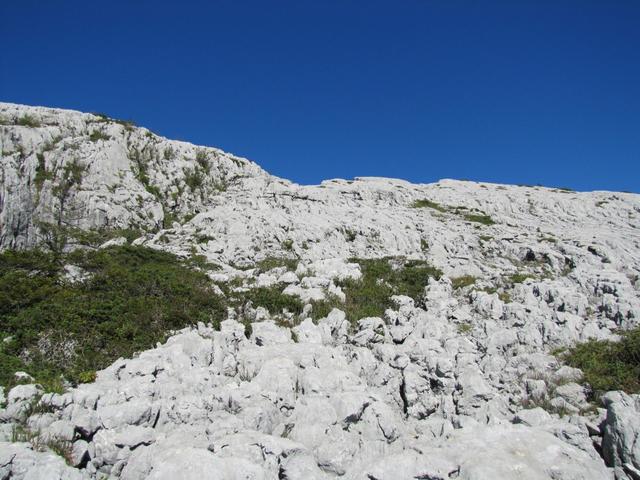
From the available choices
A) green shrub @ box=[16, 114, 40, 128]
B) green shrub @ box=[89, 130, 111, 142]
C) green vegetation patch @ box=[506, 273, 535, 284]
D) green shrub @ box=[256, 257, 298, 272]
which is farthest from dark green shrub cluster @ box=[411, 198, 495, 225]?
green shrub @ box=[16, 114, 40, 128]

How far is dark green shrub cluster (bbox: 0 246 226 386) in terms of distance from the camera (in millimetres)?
17375

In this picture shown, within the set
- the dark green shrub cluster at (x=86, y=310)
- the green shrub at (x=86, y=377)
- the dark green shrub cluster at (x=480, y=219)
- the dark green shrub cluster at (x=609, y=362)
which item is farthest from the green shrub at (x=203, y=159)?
the dark green shrub cluster at (x=609, y=362)

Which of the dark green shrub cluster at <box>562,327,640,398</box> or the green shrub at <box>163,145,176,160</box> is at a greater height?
the green shrub at <box>163,145,176,160</box>

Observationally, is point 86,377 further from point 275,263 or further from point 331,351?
point 275,263

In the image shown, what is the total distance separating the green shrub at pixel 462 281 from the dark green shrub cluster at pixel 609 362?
866cm

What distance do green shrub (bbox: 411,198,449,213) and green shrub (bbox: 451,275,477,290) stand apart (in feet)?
81.1

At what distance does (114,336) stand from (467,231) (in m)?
34.9

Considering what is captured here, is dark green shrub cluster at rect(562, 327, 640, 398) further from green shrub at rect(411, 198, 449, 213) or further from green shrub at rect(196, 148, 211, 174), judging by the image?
green shrub at rect(196, 148, 211, 174)

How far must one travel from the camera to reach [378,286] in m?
28.1

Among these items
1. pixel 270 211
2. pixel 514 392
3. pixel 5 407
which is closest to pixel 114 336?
pixel 5 407

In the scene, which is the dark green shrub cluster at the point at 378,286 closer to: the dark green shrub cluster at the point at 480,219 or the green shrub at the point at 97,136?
the dark green shrub cluster at the point at 480,219

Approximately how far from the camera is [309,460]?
12633 mm

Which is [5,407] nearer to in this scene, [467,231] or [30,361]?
[30,361]

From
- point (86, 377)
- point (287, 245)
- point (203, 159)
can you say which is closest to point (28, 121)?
point (203, 159)
